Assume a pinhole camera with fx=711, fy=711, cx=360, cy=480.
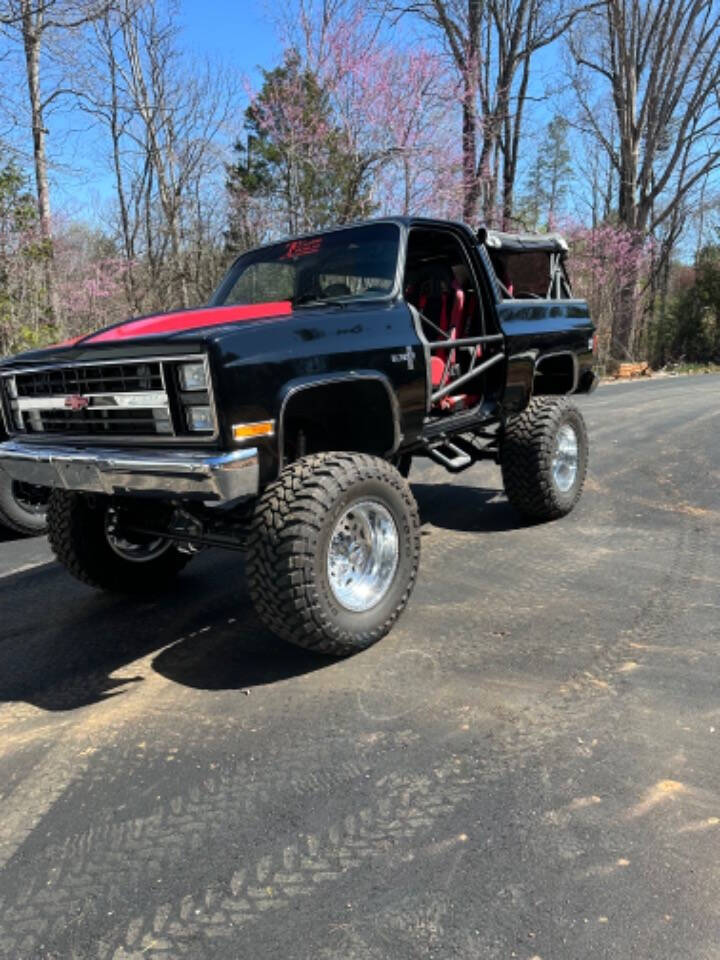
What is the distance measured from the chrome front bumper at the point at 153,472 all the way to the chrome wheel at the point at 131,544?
2.86 ft

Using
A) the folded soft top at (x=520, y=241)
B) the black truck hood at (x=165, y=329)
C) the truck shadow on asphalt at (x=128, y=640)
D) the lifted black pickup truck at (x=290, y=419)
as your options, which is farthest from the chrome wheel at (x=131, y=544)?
the folded soft top at (x=520, y=241)

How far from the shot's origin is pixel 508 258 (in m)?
5.63

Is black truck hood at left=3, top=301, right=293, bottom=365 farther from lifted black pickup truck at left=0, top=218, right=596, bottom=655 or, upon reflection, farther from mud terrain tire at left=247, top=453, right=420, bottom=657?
mud terrain tire at left=247, top=453, right=420, bottom=657

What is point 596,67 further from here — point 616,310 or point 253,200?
point 253,200

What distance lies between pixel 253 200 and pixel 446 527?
564 inches

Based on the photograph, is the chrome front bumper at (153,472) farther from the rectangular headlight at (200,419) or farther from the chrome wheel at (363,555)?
the chrome wheel at (363,555)

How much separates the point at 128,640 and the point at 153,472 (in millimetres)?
1200

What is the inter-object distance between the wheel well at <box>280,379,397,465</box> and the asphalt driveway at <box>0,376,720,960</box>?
A: 3.14 ft

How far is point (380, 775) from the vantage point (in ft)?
8.02

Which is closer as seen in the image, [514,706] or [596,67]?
[514,706]

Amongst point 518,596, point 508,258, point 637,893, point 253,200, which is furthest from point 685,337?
point 637,893

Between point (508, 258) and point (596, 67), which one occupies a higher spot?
point (596, 67)

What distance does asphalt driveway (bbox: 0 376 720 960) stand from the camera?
186cm

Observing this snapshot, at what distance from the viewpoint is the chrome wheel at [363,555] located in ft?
11.0
